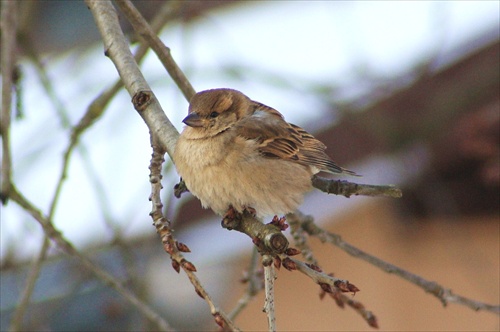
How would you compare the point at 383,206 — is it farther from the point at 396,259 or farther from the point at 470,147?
the point at 470,147

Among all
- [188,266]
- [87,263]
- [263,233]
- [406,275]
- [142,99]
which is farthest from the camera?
[87,263]

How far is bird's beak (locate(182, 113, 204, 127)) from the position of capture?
3084mm

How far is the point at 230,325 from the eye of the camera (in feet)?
6.56

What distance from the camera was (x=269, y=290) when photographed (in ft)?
6.94

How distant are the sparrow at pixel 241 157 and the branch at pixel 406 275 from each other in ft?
0.48

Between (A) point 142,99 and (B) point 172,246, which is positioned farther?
(A) point 142,99

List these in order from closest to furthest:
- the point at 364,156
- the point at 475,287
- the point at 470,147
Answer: the point at 470,147
the point at 475,287
the point at 364,156

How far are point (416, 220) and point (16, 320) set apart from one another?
3806 millimetres

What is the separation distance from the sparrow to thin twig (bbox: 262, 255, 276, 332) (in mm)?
525

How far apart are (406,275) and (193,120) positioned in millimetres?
1052

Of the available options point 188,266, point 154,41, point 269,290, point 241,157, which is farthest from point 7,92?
point 269,290

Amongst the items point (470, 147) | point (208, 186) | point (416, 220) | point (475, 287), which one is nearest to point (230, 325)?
point (208, 186)

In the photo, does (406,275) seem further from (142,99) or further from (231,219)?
(142,99)

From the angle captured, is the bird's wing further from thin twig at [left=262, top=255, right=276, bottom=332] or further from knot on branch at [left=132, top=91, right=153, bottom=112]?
thin twig at [left=262, top=255, right=276, bottom=332]
